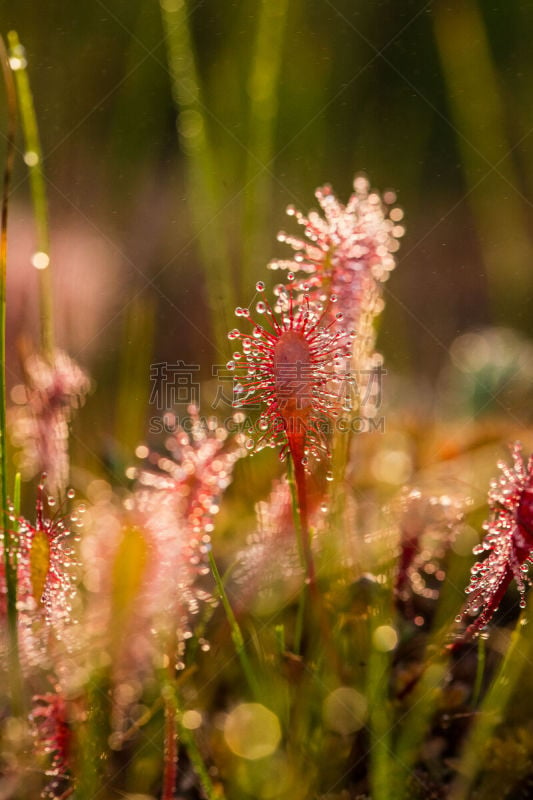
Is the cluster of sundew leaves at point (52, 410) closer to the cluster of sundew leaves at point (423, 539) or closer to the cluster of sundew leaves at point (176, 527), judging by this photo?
the cluster of sundew leaves at point (176, 527)

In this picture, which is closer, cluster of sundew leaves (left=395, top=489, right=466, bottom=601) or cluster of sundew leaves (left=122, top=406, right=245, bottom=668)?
cluster of sundew leaves (left=122, top=406, right=245, bottom=668)

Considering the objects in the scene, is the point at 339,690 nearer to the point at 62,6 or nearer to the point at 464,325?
the point at 464,325

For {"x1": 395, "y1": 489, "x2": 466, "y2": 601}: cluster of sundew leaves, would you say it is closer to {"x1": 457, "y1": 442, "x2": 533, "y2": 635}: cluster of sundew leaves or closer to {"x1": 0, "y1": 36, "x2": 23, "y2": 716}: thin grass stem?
{"x1": 457, "y1": 442, "x2": 533, "y2": 635}: cluster of sundew leaves

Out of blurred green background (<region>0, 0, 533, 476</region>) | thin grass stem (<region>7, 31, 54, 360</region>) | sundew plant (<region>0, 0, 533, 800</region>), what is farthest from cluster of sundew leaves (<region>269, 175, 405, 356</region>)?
blurred green background (<region>0, 0, 533, 476</region>)

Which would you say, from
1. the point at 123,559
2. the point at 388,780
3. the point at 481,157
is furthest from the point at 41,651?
the point at 481,157

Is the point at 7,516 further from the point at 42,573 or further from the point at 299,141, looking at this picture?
the point at 299,141
